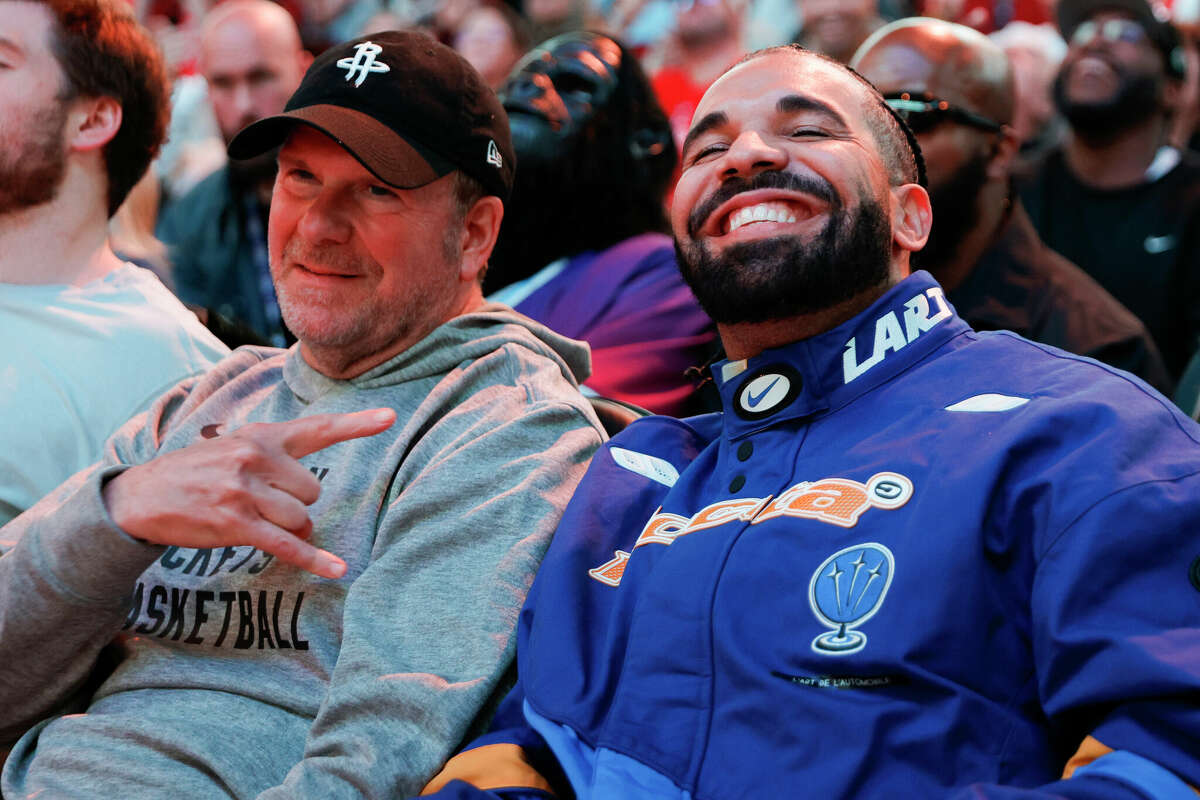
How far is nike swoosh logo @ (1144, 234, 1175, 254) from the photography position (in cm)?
425

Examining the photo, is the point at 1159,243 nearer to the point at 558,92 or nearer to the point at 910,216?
the point at 558,92

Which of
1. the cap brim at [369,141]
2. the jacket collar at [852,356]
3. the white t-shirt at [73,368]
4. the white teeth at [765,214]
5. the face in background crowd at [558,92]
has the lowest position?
the white t-shirt at [73,368]

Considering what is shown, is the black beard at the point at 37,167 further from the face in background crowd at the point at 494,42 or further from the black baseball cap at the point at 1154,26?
the black baseball cap at the point at 1154,26

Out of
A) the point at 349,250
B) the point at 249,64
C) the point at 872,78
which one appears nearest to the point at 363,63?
the point at 349,250

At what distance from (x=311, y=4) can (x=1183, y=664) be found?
7399 millimetres

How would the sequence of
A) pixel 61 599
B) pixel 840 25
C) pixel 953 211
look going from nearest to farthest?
pixel 61 599 → pixel 953 211 → pixel 840 25

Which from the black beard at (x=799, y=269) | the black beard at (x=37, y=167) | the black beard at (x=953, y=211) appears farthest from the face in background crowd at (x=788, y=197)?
the black beard at (x=37, y=167)

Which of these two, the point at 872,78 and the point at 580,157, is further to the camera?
the point at 580,157

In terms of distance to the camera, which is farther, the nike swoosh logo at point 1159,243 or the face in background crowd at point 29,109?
the nike swoosh logo at point 1159,243

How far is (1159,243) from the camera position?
4.28 metres

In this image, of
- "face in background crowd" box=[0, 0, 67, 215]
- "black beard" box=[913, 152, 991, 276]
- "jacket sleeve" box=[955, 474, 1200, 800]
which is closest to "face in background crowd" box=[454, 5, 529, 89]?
"black beard" box=[913, 152, 991, 276]

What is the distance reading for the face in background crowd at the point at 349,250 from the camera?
2.17 meters

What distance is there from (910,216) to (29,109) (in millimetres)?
1789

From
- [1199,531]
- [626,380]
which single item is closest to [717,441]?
[1199,531]
